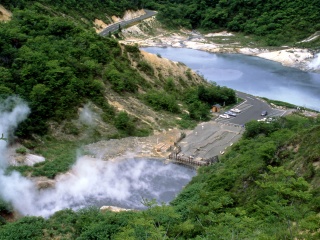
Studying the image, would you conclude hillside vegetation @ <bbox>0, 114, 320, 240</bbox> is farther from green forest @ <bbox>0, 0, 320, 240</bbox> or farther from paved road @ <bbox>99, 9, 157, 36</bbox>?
paved road @ <bbox>99, 9, 157, 36</bbox>

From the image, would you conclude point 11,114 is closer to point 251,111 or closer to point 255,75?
point 251,111

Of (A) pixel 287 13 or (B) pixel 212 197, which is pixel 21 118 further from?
(A) pixel 287 13

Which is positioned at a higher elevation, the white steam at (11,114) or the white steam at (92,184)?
the white steam at (11,114)

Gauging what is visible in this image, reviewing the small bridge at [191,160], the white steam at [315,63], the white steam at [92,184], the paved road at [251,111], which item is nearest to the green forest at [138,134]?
the white steam at [92,184]

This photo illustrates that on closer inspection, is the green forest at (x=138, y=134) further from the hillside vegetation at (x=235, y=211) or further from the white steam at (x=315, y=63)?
the white steam at (x=315, y=63)

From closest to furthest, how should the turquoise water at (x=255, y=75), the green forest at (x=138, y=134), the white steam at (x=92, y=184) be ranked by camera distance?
the green forest at (x=138, y=134) < the white steam at (x=92, y=184) < the turquoise water at (x=255, y=75)

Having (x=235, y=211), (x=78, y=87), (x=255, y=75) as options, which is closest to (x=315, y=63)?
(x=255, y=75)
